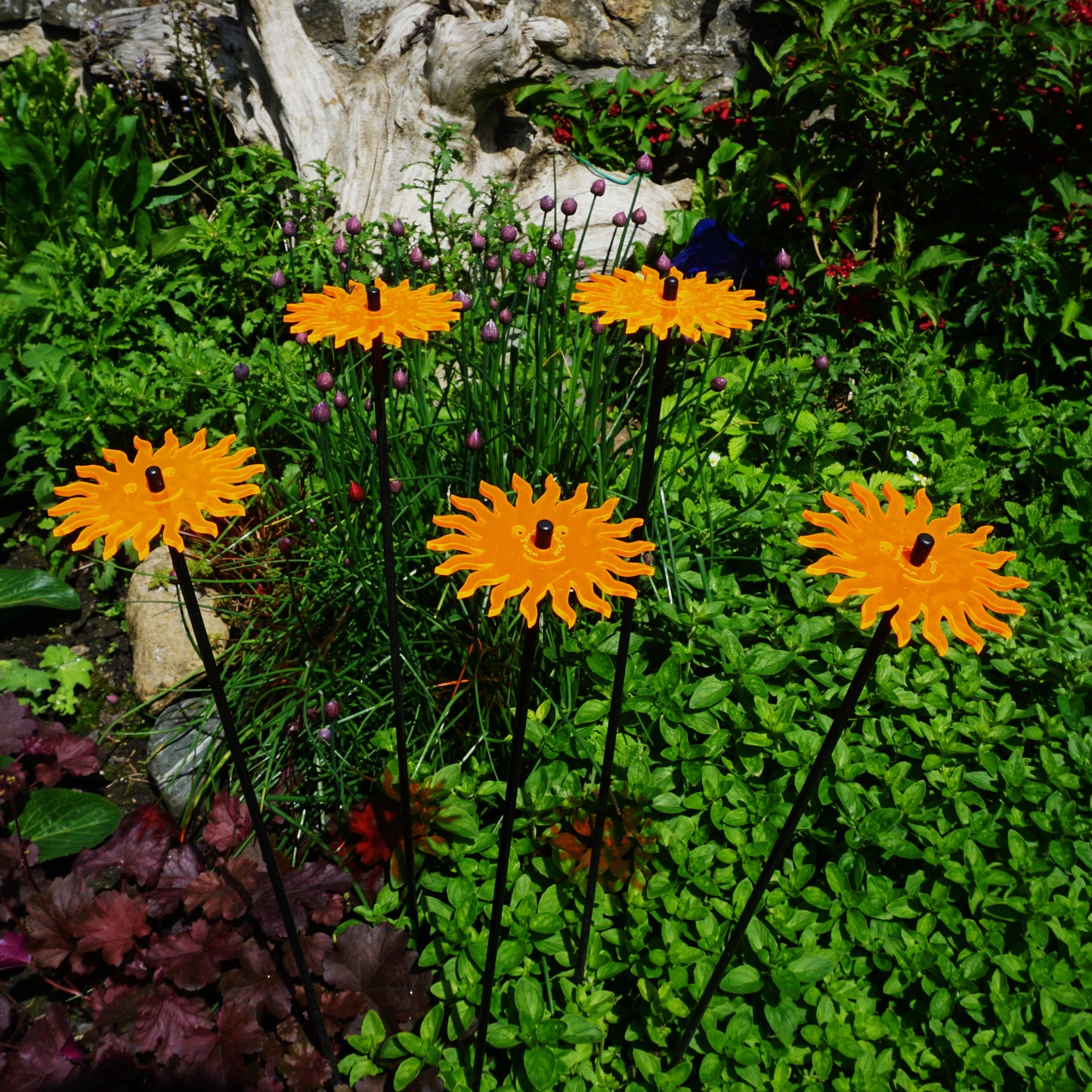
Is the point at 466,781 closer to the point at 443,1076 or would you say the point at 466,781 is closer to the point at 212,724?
the point at 443,1076

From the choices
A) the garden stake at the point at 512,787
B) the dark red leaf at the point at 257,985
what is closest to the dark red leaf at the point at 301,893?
the dark red leaf at the point at 257,985

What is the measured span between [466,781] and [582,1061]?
61 cm

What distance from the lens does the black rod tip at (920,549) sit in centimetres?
87

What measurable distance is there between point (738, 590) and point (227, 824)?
1.43 meters

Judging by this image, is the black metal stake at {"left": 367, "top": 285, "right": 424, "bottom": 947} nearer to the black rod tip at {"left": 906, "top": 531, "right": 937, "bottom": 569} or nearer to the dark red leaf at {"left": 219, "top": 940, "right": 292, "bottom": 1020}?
the dark red leaf at {"left": 219, "top": 940, "right": 292, "bottom": 1020}

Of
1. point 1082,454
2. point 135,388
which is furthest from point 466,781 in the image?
point 1082,454

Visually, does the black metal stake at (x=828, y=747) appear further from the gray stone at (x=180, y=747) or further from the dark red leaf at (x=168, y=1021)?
the gray stone at (x=180, y=747)

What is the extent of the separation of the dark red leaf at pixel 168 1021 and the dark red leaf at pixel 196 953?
40mm

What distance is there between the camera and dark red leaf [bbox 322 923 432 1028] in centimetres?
167

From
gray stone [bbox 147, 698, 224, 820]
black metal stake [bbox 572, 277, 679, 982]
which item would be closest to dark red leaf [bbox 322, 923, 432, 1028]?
black metal stake [bbox 572, 277, 679, 982]

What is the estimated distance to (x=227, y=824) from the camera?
1.97 meters

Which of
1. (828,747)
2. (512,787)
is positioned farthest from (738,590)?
(512,787)

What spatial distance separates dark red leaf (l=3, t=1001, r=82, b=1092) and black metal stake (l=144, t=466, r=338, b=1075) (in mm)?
462

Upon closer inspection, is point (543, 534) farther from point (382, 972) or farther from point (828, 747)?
point (382, 972)
